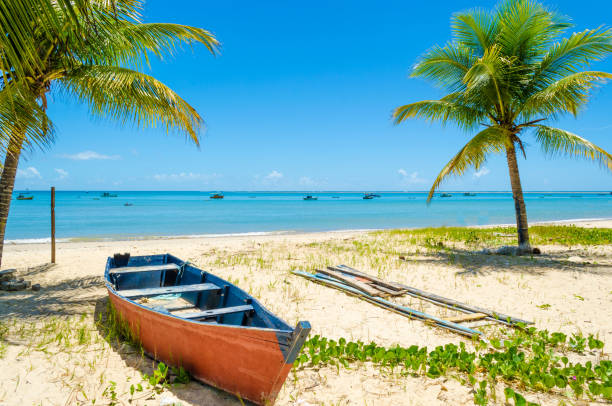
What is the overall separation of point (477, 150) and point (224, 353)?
849 cm

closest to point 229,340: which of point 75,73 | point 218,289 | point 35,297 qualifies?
point 218,289

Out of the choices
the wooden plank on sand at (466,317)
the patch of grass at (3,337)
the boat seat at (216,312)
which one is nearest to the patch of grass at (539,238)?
the wooden plank on sand at (466,317)

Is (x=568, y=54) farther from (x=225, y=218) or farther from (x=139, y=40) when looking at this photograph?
(x=225, y=218)

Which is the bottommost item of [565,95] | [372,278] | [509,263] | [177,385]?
[177,385]

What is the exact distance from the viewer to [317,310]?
546 cm

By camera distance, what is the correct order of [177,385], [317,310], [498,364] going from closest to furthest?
[177,385] → [498,364] → [317,310]

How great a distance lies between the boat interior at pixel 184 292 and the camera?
13.1 ft

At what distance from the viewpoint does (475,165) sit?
9.96 metres

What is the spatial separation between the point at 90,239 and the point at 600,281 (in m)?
18.3

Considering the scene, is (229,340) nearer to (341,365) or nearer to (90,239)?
(341,365)

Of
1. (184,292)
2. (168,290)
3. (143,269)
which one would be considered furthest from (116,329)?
(143,269)

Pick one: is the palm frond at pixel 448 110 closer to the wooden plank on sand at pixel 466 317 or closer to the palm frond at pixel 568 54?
the palm frond at pixel 568 54

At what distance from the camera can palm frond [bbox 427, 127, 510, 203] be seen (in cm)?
870

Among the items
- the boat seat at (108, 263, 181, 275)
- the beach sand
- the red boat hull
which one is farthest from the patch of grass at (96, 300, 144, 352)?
the boat seat at (108, 263, 181, 275)
